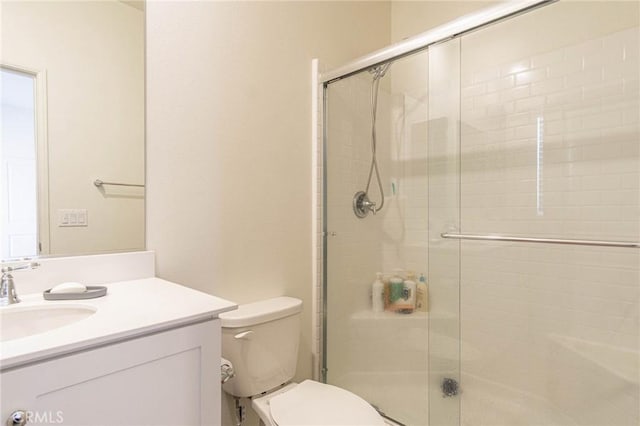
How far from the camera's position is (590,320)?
163 centimetres

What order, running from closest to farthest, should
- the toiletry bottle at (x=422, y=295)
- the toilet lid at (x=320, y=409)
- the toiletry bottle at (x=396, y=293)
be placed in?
the toilet lid at (x=320, y=409)
the toiletry bottle at (x=422, y=295)
the toiletry bottle at (x=396, y=293)

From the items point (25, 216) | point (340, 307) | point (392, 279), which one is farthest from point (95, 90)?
point (392, 279)

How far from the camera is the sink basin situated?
0.87m

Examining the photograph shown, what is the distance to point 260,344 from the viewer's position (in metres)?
1.37

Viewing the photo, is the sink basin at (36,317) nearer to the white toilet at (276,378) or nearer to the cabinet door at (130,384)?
the cabinet door at (130,384)

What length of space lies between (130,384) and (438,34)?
1573 millimetres

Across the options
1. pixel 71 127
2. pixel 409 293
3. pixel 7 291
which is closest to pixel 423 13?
pixel 409 293

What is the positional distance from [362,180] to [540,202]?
885 millimetres

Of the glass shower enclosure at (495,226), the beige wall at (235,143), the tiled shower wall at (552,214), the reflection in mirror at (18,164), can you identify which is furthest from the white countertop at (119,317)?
the tiled shower wall at (552,214)

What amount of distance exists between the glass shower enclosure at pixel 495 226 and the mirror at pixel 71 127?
3.12 ft

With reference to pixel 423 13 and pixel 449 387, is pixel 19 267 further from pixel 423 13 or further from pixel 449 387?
pixel 423 13

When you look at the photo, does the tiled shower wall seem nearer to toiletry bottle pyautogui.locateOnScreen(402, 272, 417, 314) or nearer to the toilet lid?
toiletry bottle pyautogui.locateOnScreen(402, 272, 417, 314)

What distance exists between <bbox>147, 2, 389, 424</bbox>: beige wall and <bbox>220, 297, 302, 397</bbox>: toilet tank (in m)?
0.18

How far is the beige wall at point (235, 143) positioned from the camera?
1.30 metres
